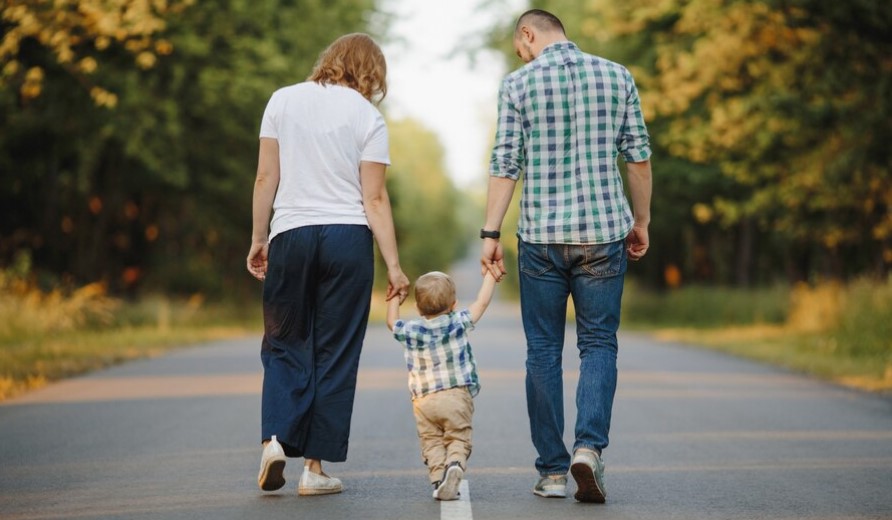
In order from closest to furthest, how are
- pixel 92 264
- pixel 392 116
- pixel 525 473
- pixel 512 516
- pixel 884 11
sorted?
pixel 512 516
pixel 525 473
pixel 884 11
pixel 92 264
pixel 392 116

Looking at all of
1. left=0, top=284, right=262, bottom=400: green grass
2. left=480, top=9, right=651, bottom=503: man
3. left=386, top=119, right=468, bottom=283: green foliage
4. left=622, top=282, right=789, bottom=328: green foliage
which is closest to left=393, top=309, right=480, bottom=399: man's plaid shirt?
left=480, top=9, right=651, bottom=503: man

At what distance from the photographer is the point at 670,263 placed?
37875 mm

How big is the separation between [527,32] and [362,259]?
1.33 metres

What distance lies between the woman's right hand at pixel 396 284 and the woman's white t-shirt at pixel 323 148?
0.29 metres

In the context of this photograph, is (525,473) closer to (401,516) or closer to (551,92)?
(401,516)

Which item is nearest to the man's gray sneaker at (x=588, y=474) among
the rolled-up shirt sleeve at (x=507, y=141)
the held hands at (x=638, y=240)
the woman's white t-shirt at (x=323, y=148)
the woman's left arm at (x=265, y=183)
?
the held hands at (x=638, y=240)

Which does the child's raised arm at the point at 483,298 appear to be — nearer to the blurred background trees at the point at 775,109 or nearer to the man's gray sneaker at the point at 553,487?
the man's gray sneaker at the point at 553,487

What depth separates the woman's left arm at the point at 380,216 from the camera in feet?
19.9

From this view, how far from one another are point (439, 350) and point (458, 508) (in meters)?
0.72

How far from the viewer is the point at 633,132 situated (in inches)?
242

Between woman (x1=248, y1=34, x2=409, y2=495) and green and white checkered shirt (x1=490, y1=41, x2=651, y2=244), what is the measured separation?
632 mm

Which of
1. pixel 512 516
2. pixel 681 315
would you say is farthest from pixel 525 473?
pixel 681 315

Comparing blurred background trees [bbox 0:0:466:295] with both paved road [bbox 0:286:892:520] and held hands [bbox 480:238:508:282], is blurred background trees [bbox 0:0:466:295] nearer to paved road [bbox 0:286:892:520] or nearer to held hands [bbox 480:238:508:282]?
paved road [bbox 0:286:892:520]

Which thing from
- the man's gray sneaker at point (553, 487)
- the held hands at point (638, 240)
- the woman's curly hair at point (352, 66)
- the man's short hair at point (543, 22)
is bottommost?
the man's gray sneaker at point (553, 487)
